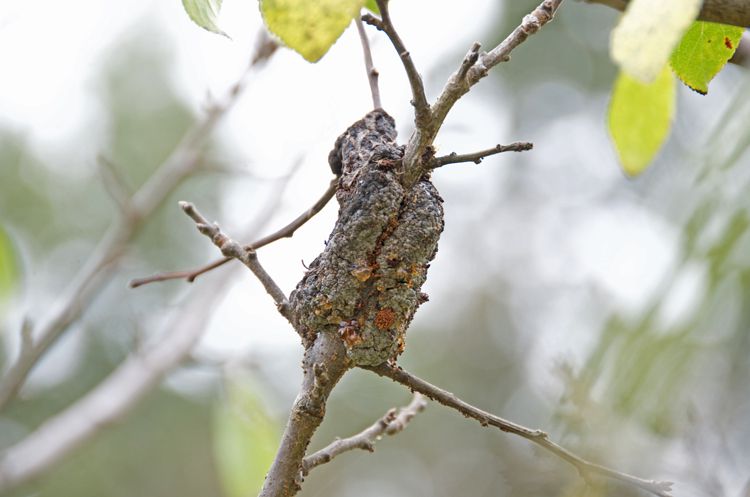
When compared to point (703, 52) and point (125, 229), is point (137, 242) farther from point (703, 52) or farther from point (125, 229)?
point (703, 52)

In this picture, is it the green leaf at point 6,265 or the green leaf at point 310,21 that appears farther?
the green leaf at point 6,265

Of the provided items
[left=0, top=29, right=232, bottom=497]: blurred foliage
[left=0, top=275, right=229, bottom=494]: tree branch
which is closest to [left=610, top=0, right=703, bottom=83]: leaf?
[left=0, top=275, right=229, bottom=494]: tree branch

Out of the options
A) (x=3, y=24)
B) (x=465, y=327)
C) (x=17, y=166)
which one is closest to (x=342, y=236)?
(x=3, y=24)

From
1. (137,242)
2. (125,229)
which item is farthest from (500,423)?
(137,242)

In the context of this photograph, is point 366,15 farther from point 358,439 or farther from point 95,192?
Answer: point 95,192

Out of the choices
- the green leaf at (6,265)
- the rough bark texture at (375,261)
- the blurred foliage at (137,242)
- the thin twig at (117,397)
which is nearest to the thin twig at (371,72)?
the rough bark texture at (375,261)

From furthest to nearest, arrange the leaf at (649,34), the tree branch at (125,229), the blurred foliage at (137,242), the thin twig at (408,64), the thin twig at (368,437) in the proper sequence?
the blurred foliage at (137,242), the tree branch at (125,229), the thin twig at (368,437), the thin twig at (408,64), the leaf at (649,34)

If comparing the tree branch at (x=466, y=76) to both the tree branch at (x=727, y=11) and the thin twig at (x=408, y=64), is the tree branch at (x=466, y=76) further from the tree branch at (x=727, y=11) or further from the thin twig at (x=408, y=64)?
the tree branch at (x=727, y=11)
